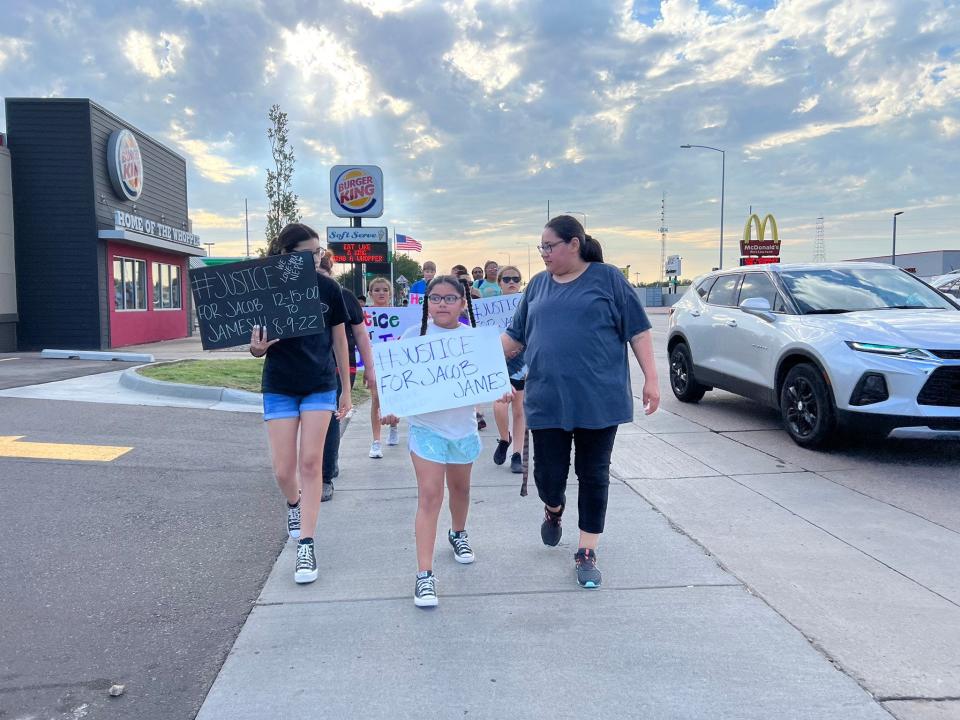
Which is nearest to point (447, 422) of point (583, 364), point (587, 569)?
point (583, 364)

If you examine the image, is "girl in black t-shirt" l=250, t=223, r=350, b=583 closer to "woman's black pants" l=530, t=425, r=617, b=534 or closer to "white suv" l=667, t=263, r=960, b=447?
"woman's black pants" l=530, t=425, r=617, b=534

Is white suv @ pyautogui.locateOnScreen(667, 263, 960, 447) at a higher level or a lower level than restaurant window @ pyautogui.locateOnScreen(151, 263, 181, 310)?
lower

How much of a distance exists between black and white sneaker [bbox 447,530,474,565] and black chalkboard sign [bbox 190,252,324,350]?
1386 millimetres

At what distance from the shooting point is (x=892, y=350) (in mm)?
6230

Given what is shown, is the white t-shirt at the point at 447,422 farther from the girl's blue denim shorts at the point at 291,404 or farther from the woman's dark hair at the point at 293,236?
the woman's dark hair at the point at 293,236

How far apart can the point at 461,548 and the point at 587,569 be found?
75 centimetres

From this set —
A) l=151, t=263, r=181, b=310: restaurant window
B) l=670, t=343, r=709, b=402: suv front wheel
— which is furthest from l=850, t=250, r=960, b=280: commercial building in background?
l=670, t=343, r=709, b=402: suv front wheel

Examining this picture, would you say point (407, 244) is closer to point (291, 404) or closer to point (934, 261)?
point (291, 404)

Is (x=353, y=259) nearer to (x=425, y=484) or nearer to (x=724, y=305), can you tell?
(x=724, y=305)

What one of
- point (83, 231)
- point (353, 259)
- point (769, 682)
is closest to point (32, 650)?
point (769, 682)

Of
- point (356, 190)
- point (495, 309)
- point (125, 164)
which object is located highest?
point (125, 164)

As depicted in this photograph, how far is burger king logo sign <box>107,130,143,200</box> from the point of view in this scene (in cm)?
1981

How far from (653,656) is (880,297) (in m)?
5.85

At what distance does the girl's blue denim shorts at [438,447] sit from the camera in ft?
12.0
